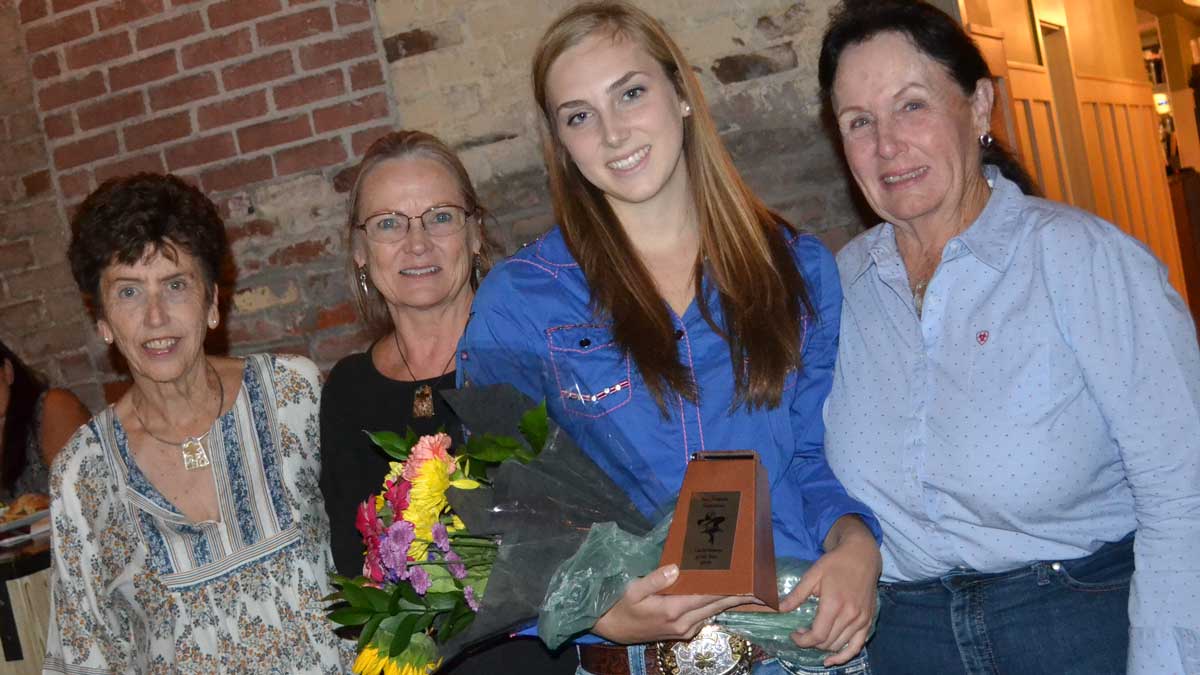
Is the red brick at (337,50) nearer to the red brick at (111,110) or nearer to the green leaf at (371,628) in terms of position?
the red brick at (111,110)

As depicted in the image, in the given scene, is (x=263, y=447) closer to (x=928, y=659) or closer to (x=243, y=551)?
(x=243, y=551)

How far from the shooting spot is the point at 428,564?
69.5 inches

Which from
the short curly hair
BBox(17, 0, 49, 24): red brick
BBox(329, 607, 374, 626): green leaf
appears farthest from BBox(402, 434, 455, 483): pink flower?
BBox(17, 0, 49, 24): red brick

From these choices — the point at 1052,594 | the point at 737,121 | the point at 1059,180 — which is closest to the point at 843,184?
the point at 737,121

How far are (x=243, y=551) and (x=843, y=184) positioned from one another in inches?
68.9

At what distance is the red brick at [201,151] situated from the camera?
3566 millimetres

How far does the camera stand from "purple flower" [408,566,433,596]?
1.75 metres

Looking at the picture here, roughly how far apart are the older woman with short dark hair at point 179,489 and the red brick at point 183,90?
1.05 metres

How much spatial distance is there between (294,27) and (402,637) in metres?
2.29

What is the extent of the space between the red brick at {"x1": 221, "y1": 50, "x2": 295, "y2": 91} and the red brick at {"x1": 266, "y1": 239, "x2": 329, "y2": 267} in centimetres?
50

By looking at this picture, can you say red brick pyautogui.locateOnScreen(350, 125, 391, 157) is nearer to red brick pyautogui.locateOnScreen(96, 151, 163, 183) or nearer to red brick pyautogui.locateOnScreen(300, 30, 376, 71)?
red brick pyautogui.locateOnScreen(300, 30, 376, 71)

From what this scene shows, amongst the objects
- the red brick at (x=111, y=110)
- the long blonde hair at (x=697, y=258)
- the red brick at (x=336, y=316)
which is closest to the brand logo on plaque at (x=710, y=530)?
the long blonde hair at (x=697, y=258)

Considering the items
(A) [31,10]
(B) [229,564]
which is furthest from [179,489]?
(A) [31,10]

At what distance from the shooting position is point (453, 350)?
2553 millimetres
